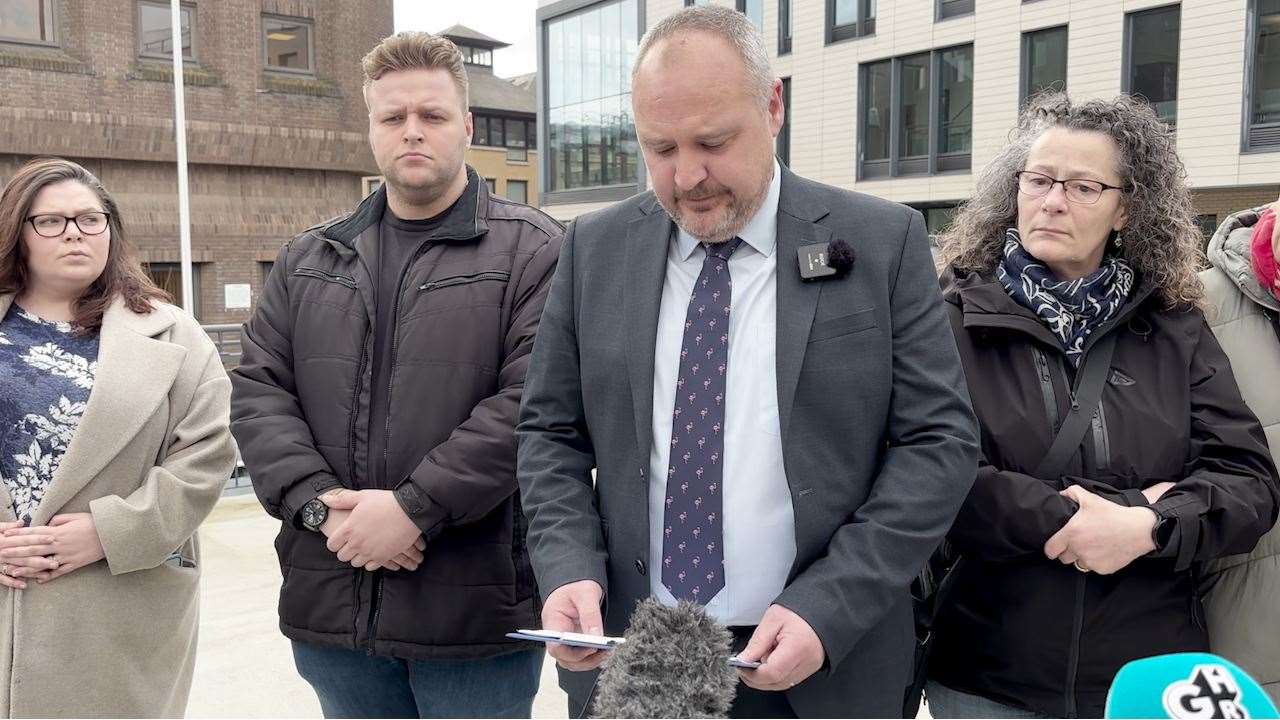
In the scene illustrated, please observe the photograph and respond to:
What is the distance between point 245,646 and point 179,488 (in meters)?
2.59

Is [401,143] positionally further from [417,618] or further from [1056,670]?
[1056,670]

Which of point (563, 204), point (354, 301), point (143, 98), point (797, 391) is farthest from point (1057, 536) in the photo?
point (563, 204)

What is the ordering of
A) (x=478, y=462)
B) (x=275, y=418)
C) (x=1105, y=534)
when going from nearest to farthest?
(x=1105, y=534)
(x=478, y=462)
(x=275, y=418)

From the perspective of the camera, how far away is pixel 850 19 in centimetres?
2200

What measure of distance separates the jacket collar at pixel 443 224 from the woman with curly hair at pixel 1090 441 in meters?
1.30

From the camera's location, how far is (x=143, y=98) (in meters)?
19.3

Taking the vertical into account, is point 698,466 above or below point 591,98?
below

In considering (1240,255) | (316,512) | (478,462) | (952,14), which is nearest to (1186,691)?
(1240,255)

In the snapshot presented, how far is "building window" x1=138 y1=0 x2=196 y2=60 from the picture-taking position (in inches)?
765

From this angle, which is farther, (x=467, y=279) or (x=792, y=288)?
(x=467, y=279)

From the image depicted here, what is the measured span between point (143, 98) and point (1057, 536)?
2056 centimetres

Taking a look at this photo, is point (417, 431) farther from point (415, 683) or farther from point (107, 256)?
point (107, 256)

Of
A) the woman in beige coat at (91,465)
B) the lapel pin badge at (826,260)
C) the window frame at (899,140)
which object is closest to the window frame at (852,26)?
the window frame at (899,140)

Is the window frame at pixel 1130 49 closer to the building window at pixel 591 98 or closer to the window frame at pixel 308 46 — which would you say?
the building window at pixel 591 98
